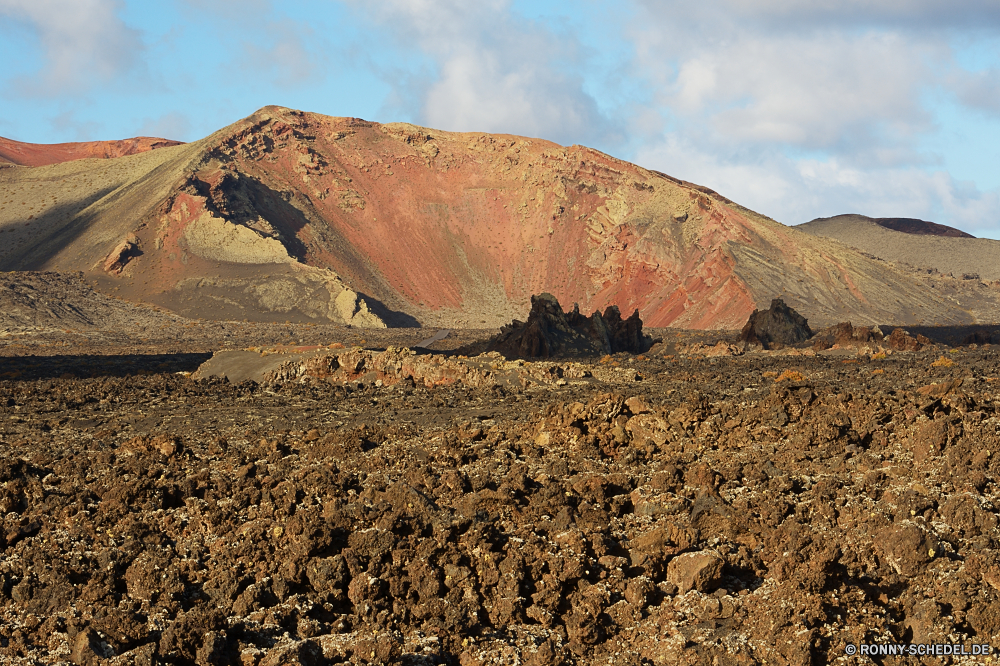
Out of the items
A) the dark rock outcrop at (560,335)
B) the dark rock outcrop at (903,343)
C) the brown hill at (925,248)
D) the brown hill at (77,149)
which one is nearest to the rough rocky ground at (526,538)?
the dark rock outcrop at (560,335)

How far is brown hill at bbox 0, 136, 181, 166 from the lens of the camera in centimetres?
18750

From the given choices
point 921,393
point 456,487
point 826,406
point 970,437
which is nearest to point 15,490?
point 456,487

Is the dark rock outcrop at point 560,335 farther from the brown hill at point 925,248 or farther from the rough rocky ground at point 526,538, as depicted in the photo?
the brown hill at point 925,248

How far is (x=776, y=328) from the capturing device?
2202 inches

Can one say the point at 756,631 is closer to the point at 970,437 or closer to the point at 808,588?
the point at 808,588

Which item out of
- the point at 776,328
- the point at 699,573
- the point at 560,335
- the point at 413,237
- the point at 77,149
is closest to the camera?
the point at 699,573

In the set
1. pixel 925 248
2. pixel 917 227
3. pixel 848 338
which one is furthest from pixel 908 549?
pixel 917 227

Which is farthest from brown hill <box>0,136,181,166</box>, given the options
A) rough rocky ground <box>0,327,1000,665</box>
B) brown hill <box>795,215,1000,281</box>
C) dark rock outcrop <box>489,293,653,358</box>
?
rough rocky ground <box>0,327,1000,665</box>

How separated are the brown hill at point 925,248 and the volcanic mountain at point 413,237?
164 feet

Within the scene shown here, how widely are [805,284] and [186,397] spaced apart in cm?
7355

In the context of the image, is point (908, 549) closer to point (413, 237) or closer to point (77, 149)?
point (413, 237)

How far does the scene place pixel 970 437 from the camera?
16.0m

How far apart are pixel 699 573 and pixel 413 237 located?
100 meters

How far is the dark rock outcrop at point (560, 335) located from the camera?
4591cm
